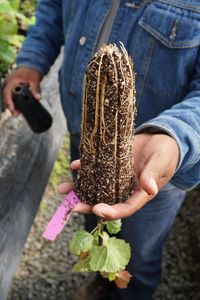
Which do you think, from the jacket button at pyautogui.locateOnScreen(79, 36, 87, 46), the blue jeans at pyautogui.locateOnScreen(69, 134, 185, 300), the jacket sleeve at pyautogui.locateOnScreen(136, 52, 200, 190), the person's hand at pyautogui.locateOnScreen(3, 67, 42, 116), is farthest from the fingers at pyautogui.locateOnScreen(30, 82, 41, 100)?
the jacket sleeve at pyautogui.locateOnScreen(136, 52, 200, 190)

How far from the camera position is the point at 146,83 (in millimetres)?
1499

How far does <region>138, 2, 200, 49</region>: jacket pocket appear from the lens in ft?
4.54

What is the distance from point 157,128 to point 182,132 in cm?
6

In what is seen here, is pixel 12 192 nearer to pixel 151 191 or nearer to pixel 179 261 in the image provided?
pixel 151 191

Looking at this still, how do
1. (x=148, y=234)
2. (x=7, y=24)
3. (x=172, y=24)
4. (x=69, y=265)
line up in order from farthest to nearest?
(x=69, y=265) → (x=7, y=24) → (x=148, y=234) → (x=172, y=24)

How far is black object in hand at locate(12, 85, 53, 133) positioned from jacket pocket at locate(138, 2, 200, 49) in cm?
60

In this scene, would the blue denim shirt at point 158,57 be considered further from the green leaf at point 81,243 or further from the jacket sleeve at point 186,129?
the green leaf at point 81,243

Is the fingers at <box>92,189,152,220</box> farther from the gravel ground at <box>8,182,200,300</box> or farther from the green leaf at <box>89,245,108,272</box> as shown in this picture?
the gravel ground at <box>8,182,200,300</box>

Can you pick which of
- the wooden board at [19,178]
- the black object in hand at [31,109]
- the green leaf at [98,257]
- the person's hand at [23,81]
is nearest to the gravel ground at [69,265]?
the wooden board at [19,178]

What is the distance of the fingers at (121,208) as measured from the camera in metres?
1.10

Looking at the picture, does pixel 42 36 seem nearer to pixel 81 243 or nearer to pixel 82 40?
pixel 82 40

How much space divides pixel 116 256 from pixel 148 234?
1.82 feet

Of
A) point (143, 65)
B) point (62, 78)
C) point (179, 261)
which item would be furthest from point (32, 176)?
point (179, 261)

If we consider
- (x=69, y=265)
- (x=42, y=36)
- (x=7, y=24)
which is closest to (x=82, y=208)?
(x=42, y=36)
